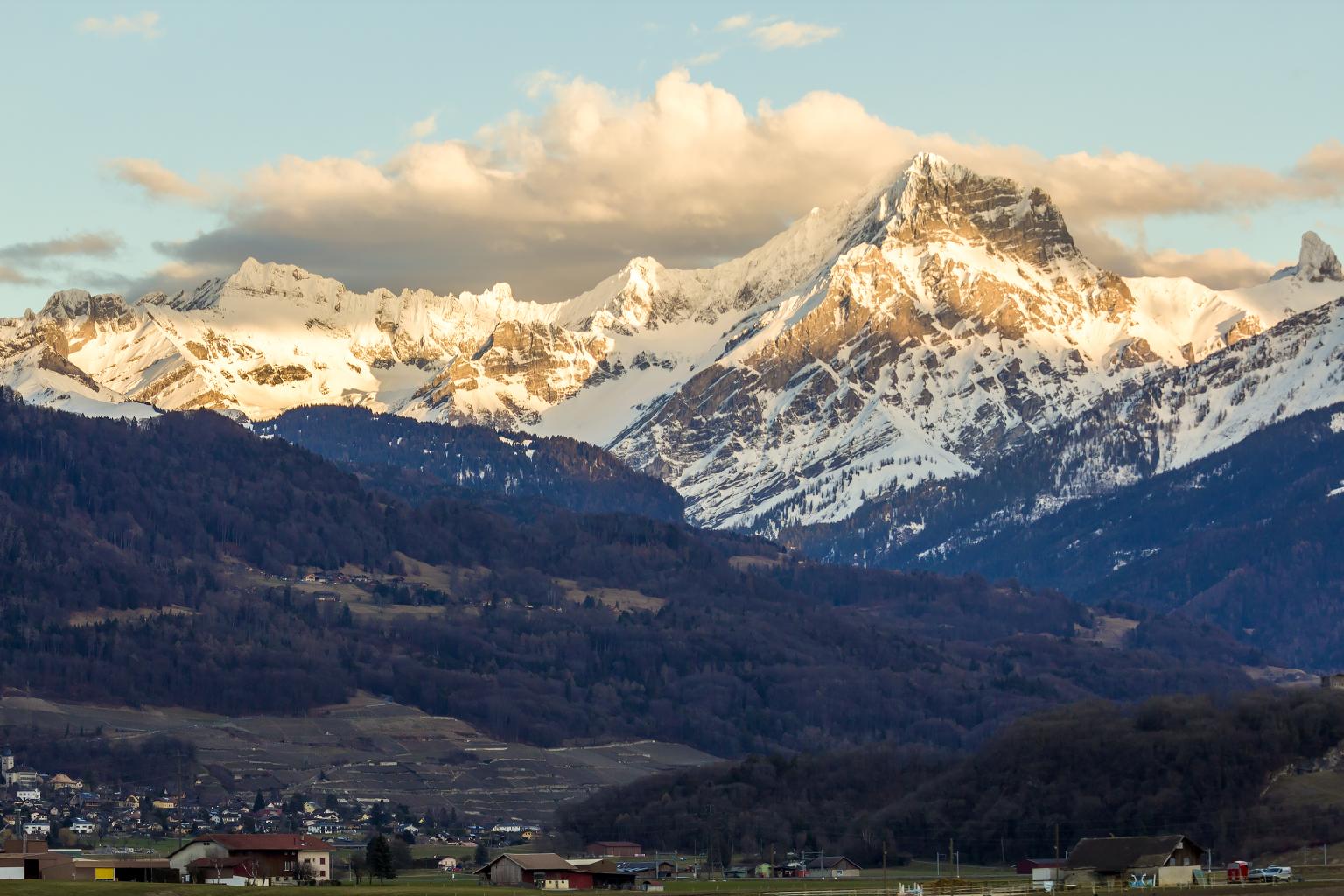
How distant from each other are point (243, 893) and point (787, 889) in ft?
132

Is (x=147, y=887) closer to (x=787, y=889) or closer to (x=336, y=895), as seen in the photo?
(x=336, y=895)

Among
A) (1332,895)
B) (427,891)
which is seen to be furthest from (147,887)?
(1332,895)

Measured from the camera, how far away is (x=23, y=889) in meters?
174

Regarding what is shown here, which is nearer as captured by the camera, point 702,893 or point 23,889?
point 23,889

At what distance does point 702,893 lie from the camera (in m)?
194

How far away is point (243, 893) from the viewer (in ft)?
595

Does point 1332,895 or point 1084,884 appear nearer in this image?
point 1332,895

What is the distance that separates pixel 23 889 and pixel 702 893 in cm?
4764

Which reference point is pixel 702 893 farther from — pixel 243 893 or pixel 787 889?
pixel 243 893

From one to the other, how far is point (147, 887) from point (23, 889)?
1179 cm

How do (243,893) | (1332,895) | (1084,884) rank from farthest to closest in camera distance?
(1084,884), (243,893), (1332,895)

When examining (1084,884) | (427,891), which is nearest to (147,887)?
(427,891)

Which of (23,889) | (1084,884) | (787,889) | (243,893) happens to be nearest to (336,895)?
(243,893)

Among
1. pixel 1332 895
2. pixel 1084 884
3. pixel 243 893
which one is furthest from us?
pixel 1084 884
